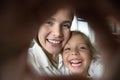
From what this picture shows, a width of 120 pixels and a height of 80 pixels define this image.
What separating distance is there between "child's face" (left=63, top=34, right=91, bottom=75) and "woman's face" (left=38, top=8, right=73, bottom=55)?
0.5 inches

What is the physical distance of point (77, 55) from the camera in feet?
1.62

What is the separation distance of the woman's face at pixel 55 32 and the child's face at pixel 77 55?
0.01m

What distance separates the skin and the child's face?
0.04 ft

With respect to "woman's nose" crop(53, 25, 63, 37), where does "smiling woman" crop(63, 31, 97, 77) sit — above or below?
below

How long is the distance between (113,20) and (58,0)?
114 mm

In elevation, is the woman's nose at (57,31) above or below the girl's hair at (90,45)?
above

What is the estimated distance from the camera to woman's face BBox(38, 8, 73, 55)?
19.1 inches

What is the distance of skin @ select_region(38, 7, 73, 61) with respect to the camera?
0.48 metres

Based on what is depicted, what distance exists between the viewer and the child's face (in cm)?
49

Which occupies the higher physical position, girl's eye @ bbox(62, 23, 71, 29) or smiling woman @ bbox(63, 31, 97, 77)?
girl's eye @ bbox(62, 23, 71, 29)

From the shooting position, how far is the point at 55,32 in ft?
1.59

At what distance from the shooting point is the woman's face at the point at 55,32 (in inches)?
19.1

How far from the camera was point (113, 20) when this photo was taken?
1.69 ft

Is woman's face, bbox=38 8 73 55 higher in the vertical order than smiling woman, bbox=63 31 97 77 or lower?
higher
